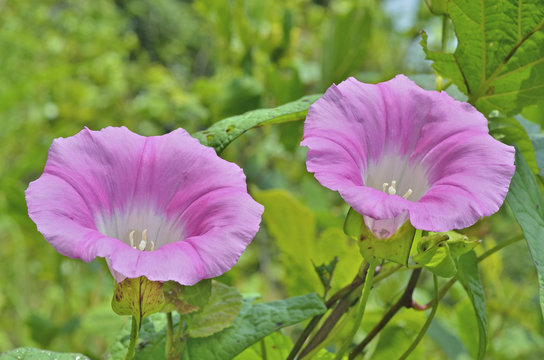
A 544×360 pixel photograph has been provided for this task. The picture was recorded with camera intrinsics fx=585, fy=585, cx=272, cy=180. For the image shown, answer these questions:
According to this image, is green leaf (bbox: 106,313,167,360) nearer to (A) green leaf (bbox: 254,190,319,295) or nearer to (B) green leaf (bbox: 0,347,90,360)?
(B) green leaf (bbox: 0,347,90,360)

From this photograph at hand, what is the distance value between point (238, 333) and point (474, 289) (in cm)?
20

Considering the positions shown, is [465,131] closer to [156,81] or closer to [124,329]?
[124,329]

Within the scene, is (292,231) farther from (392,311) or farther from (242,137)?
(242,137)

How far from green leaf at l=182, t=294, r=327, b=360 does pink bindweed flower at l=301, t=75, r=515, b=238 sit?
10 cm

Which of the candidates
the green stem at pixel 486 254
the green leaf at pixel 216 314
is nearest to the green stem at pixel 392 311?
the green stem at pixel 486 254

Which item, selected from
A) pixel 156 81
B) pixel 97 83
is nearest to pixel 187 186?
pixel 156 81

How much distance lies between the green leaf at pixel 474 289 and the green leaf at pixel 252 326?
0.12 m

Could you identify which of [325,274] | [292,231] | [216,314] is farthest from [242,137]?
[216,314]

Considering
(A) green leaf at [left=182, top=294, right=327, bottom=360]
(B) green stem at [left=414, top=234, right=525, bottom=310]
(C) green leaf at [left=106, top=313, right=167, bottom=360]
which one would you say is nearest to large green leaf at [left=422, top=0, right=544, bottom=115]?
(B) green stem at [left=414, top=234, right=525, bottom=310]

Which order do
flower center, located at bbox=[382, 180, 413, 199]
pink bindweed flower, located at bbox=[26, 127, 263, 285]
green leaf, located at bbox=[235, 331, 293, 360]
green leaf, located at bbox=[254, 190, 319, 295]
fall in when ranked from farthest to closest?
1. green leaf, located at bbox=[254, 190, 319, 295]
2. green leaf, located at bbox=[235, 331, 293, 360]
3. flower center, located at bbox=[382, 180, 413, 199]
4. pink bindweed flower, located at bbox=[26, 127, 263, 285]

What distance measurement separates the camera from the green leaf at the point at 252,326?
1.54 ft

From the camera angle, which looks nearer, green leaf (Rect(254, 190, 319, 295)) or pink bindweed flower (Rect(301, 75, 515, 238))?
pink bindweed flower (Rect(301, 75, 515, 238))

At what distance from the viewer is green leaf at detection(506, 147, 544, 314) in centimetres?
44

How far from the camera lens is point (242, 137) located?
4.28 ft
